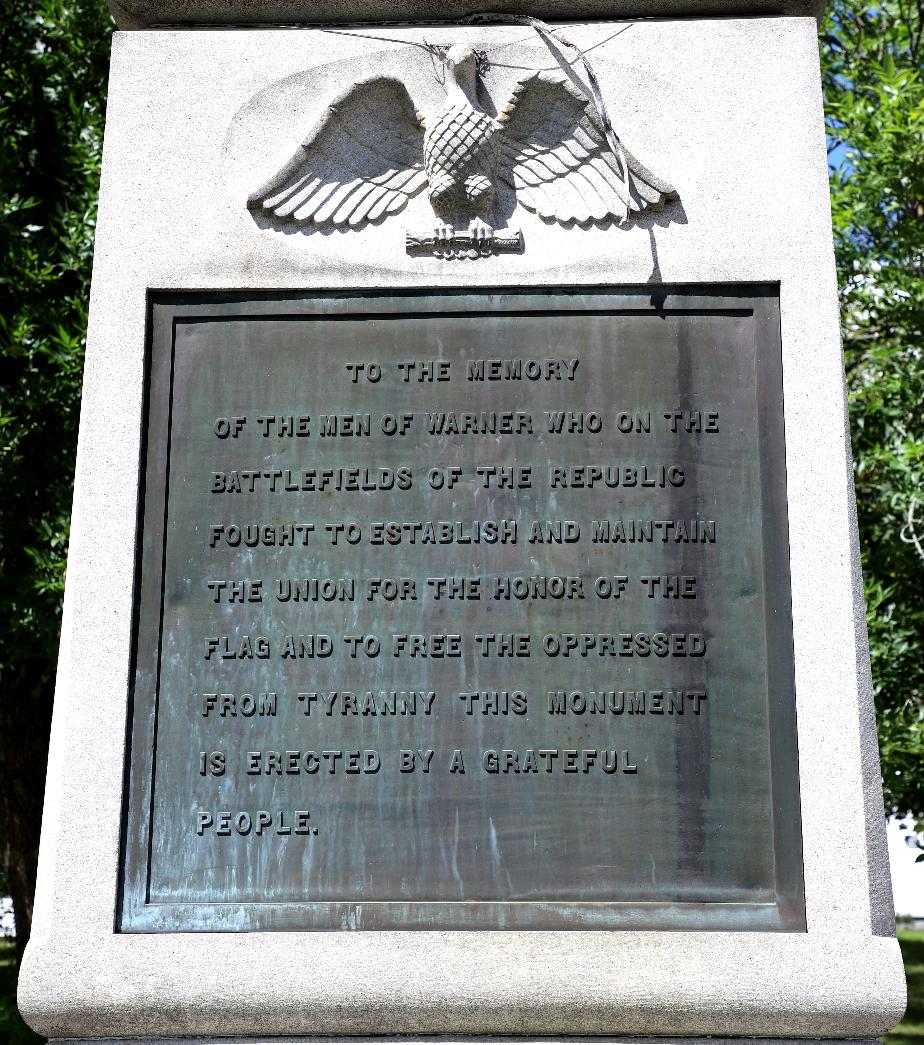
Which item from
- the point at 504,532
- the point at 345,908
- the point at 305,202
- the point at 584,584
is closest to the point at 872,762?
the point at 584,584

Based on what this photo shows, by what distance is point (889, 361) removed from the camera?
1104 cm

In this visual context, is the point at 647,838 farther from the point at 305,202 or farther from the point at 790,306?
the point at 305,202

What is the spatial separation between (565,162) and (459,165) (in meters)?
0.37

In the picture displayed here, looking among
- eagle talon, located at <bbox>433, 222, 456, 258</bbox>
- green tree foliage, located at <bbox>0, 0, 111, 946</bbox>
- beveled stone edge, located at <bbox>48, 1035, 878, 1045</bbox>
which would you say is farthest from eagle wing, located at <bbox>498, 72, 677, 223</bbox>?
green tree foliage, located at <bbox>0, 0, 111, 946</bbox>

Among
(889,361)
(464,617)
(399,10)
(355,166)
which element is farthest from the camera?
(889,361)

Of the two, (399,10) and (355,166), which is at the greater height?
(399,10)

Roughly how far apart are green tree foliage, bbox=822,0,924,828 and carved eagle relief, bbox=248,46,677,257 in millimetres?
5652

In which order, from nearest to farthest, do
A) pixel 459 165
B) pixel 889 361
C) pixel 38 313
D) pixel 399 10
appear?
pixel 459 165 → pixel 399 10 → pixel 38 313 → pixel 889 361

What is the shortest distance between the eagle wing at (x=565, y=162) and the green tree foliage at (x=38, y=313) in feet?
18.1

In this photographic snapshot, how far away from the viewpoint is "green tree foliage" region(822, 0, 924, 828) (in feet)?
32.1

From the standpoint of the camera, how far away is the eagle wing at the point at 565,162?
4.65 m

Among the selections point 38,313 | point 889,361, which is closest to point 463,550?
point 38,313

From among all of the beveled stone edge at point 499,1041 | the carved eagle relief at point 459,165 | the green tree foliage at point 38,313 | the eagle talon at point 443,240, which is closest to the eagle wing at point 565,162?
the carved eagle relief at point 459,165

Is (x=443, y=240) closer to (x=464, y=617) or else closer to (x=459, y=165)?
(x=459, y=165)
